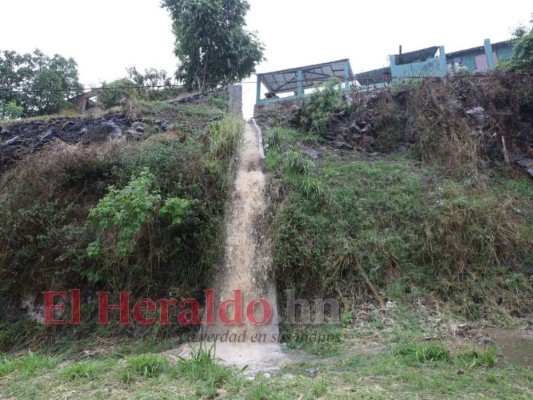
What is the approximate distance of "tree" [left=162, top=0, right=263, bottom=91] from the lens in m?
12.7

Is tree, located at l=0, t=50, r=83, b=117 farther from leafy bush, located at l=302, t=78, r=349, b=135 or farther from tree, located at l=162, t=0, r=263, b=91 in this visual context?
leafy bush, located at l=302, t=78, r=349, b=135

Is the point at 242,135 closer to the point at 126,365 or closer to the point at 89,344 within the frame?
the point at 89,344

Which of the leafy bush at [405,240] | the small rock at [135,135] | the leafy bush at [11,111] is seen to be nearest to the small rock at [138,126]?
the small rock at [135,135]

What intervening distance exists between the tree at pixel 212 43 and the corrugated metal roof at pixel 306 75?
1060 mm

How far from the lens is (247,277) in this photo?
6.03 meters

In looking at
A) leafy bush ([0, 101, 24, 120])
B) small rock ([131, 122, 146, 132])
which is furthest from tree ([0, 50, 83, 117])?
small rock ([131, 122, 146, 132])

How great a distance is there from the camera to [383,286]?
598 centimetres

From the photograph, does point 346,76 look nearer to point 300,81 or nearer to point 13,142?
point 300,81

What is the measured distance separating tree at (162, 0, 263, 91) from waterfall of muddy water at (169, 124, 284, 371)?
6606mm

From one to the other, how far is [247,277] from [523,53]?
8369mm

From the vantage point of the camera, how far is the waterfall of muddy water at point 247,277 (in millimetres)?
4881

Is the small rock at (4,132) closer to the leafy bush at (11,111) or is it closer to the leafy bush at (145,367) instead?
the leafy bush at (11,111)

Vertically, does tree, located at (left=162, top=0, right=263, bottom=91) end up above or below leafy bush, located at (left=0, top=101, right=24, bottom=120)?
above

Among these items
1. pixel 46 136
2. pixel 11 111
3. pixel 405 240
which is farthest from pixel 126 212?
pixel 11 111
